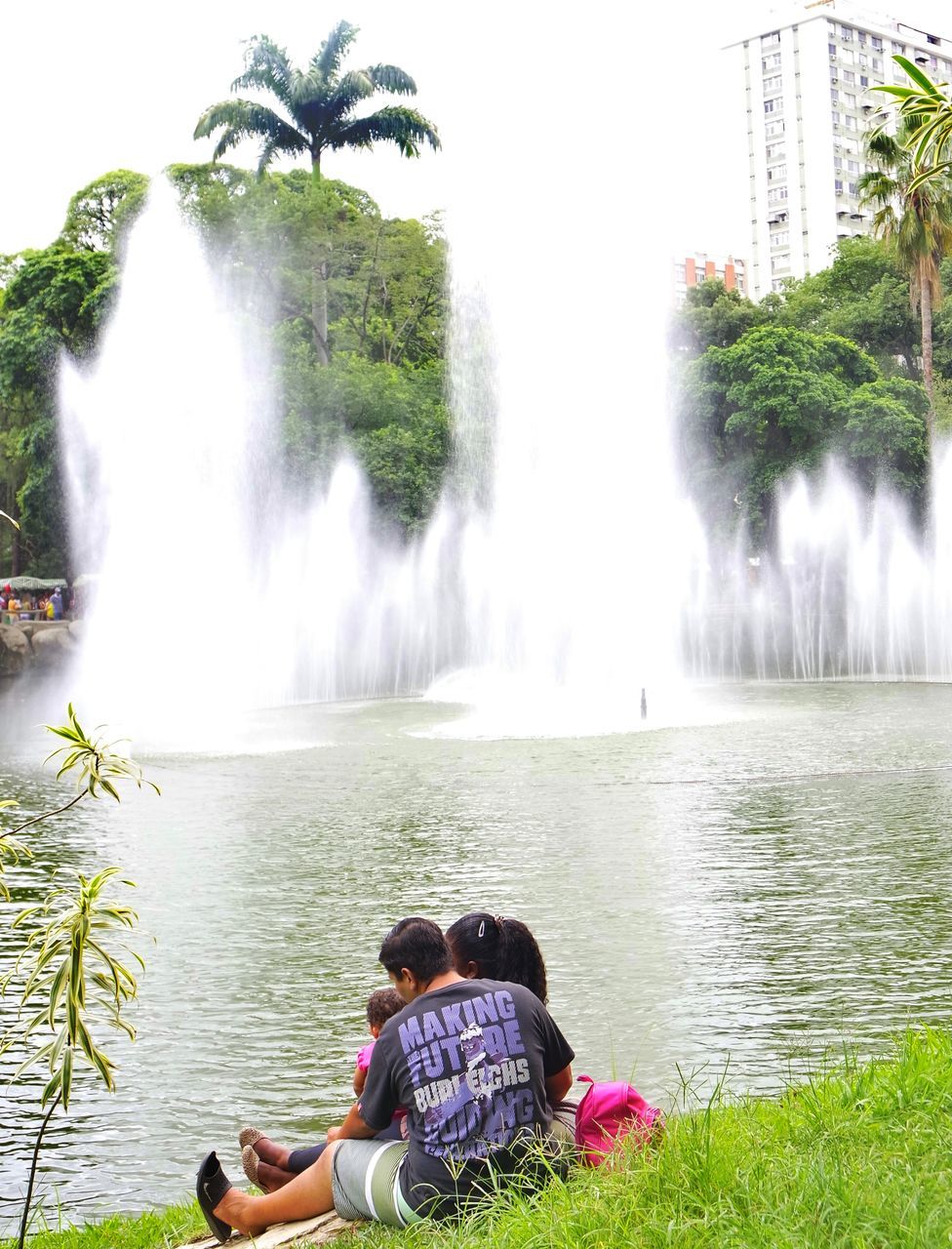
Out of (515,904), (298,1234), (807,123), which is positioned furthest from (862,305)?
(807,123)

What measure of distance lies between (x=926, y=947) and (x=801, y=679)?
25213 millimetres

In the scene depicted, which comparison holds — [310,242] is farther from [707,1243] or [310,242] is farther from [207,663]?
[707,1243]

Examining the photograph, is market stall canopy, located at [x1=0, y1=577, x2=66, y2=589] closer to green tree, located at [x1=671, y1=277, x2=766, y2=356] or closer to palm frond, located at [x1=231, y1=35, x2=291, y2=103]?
palm frond, located at [x1=231, y1=35, x2=291, y2=103]

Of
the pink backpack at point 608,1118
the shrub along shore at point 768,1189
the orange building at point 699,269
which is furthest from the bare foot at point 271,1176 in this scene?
the orange building at point 699,269

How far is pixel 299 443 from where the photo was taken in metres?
37.9

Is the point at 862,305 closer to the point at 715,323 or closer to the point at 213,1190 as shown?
the point at 715,323

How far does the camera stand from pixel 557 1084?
479cm

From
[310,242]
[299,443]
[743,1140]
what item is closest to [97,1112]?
[743,1140]

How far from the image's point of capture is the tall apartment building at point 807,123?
104 meters

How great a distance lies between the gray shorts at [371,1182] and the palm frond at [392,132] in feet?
130

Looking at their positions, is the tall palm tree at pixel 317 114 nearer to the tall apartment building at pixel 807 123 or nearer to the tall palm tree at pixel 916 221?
the tall palm tree at pixel 916 221

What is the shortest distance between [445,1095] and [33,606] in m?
46.3

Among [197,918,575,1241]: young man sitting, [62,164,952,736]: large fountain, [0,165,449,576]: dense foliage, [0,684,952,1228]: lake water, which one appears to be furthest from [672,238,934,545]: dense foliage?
[197,918,575,1241]: young man sitting

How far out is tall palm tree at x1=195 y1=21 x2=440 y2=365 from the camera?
40250mm
